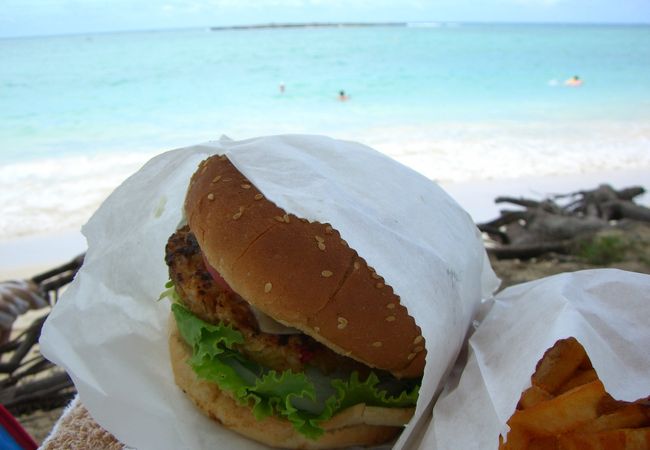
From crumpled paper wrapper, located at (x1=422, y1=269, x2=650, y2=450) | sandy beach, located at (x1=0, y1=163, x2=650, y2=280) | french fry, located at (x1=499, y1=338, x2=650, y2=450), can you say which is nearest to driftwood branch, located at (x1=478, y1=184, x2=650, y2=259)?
sandy beach, located at (x1=0, y1=163, x2=650, y2=280)

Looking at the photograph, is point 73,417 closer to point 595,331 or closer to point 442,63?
point 595,331

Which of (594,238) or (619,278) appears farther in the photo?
(594,238)

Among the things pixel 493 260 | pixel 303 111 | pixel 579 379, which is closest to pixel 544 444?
pixel 579 379

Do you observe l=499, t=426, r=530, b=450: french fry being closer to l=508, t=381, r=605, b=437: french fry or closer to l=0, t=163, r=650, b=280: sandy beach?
l=508, t=381, r=605, b=437: french fry

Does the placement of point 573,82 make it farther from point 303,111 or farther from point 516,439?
point 516,439

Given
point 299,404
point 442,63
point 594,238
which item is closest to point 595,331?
point 299,404

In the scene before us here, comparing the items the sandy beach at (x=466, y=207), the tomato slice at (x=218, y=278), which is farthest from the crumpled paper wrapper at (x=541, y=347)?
the sandy beach at (x=466, y=207)
